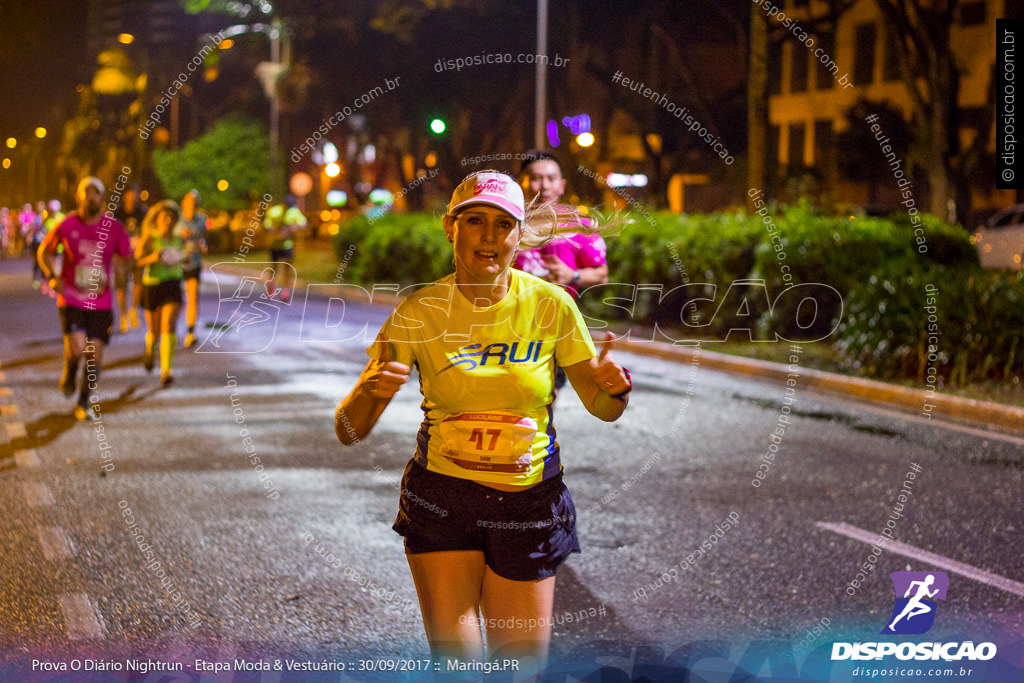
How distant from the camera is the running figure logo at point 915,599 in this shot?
4.92 meters

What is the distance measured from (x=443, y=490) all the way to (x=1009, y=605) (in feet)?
10.2

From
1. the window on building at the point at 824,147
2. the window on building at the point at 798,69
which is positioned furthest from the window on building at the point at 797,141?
the window on building at the point at 798,69

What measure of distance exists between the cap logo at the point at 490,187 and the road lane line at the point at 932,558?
3488mm

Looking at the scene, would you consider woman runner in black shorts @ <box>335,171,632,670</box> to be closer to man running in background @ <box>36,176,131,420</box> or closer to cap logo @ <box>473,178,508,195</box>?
cap logo @ <box>473,178,508,195</box>

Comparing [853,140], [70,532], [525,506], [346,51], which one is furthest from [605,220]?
[853,140]

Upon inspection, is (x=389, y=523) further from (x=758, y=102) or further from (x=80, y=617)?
(x=758, y=102)

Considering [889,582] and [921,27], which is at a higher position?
[921,27]

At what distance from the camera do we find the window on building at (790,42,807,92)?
144 ft

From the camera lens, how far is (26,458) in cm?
794

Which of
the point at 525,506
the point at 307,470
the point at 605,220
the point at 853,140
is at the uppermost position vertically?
the point at 853,140

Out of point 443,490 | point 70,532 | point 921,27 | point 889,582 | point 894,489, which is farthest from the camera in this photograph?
point 921,27

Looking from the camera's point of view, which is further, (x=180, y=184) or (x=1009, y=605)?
(x=180, y=184)

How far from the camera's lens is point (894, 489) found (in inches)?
Result: 289

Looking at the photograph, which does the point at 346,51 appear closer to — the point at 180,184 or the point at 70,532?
the point at 180,184
